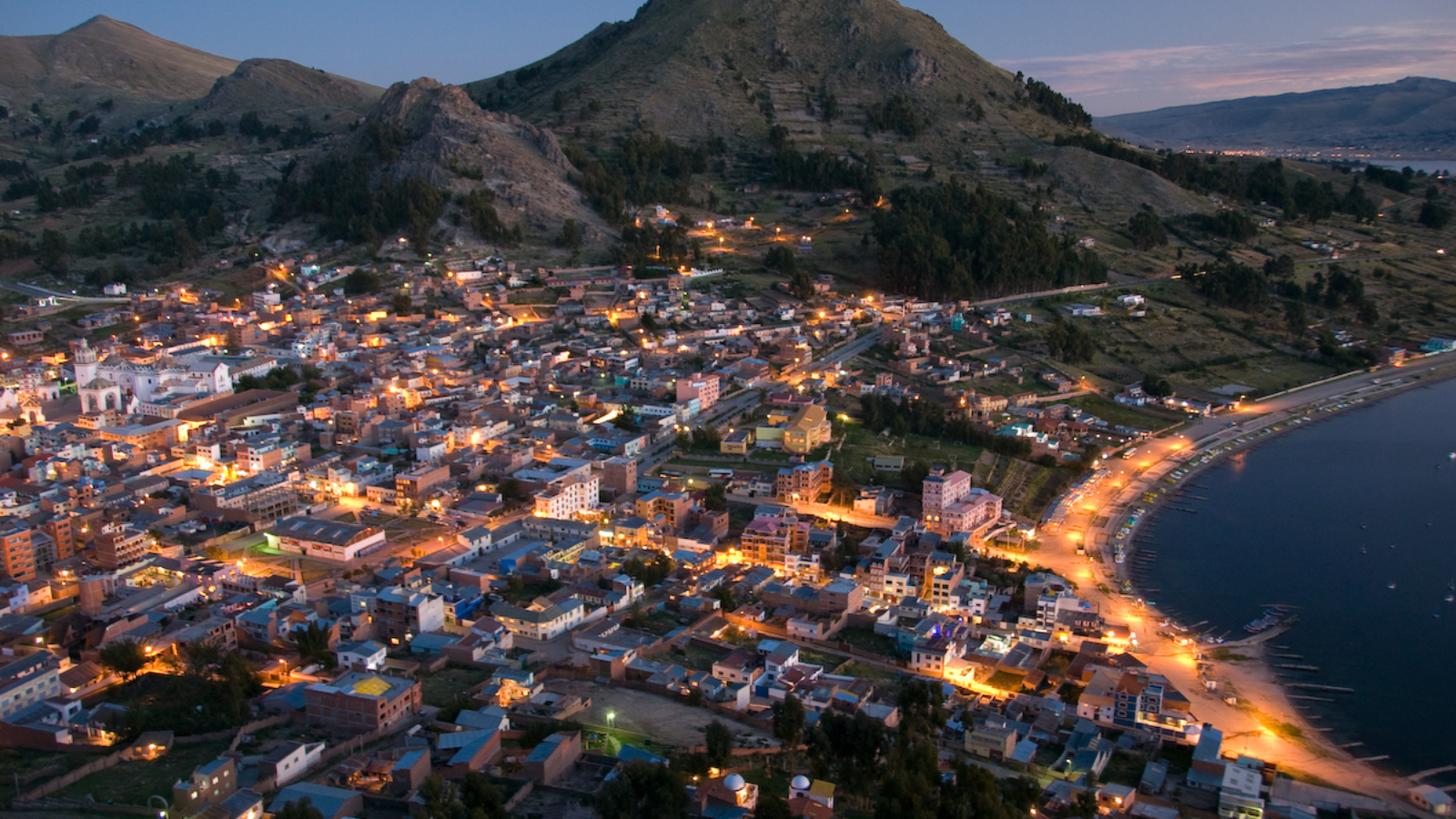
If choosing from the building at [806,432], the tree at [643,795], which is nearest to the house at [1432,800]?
the tree at [643,795]

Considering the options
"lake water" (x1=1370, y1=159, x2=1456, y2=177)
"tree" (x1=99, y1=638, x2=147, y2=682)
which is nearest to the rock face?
"tree" (x1=99, y1=638, x2=147, y2=682)

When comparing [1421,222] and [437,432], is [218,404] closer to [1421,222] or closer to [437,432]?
[437,432]

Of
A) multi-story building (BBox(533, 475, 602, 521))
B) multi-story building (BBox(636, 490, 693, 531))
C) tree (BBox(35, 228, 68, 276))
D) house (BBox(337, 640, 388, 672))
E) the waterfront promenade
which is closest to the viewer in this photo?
the waterfront promenade

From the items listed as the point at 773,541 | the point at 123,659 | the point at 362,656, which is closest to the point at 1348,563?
the point at 773,541

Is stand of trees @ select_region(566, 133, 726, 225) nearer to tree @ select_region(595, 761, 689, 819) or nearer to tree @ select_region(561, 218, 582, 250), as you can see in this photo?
tree @ select_region(561, 218, 582, 250)

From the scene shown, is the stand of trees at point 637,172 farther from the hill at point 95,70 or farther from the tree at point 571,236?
the hill at point 95,70

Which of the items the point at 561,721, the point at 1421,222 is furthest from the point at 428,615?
the point at 1421,222

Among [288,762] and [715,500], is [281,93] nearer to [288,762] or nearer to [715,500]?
[715,500]
